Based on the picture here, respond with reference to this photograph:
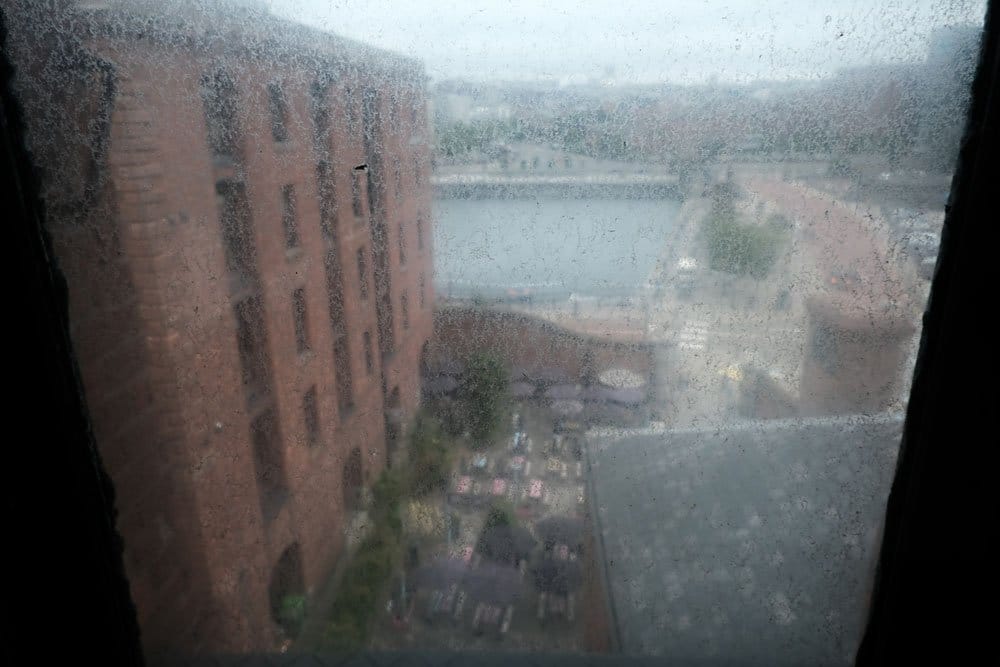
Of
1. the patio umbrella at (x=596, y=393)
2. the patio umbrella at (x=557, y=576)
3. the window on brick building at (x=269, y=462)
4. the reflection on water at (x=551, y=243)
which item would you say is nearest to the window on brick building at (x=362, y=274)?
the reflection on water at (x=551, y=243)

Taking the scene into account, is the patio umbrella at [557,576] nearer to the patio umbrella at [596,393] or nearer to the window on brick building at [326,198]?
the patio umbrella at [596,393]

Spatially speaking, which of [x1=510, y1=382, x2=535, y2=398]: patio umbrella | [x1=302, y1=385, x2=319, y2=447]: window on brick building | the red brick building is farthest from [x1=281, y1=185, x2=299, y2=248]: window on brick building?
[x1=510, y1=382, x2=535, y2=398]: patio umbrella

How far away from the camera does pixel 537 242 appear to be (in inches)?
30.9

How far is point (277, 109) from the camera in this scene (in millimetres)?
744

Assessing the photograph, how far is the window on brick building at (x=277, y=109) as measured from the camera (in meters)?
0.73

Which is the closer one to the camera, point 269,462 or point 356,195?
point 356,195

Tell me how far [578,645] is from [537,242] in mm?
573

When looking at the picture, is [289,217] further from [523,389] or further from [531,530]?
[531,530]

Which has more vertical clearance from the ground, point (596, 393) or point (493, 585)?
point (596, 393)

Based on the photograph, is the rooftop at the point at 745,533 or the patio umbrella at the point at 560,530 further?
the patio umbrella at the point at 560,530

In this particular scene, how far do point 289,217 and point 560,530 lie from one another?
586mm

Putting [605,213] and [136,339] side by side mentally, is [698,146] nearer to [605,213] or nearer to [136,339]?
[605,213]

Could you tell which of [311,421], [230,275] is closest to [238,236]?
[230,275]

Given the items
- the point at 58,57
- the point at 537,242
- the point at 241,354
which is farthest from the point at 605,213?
the point at 58,57
